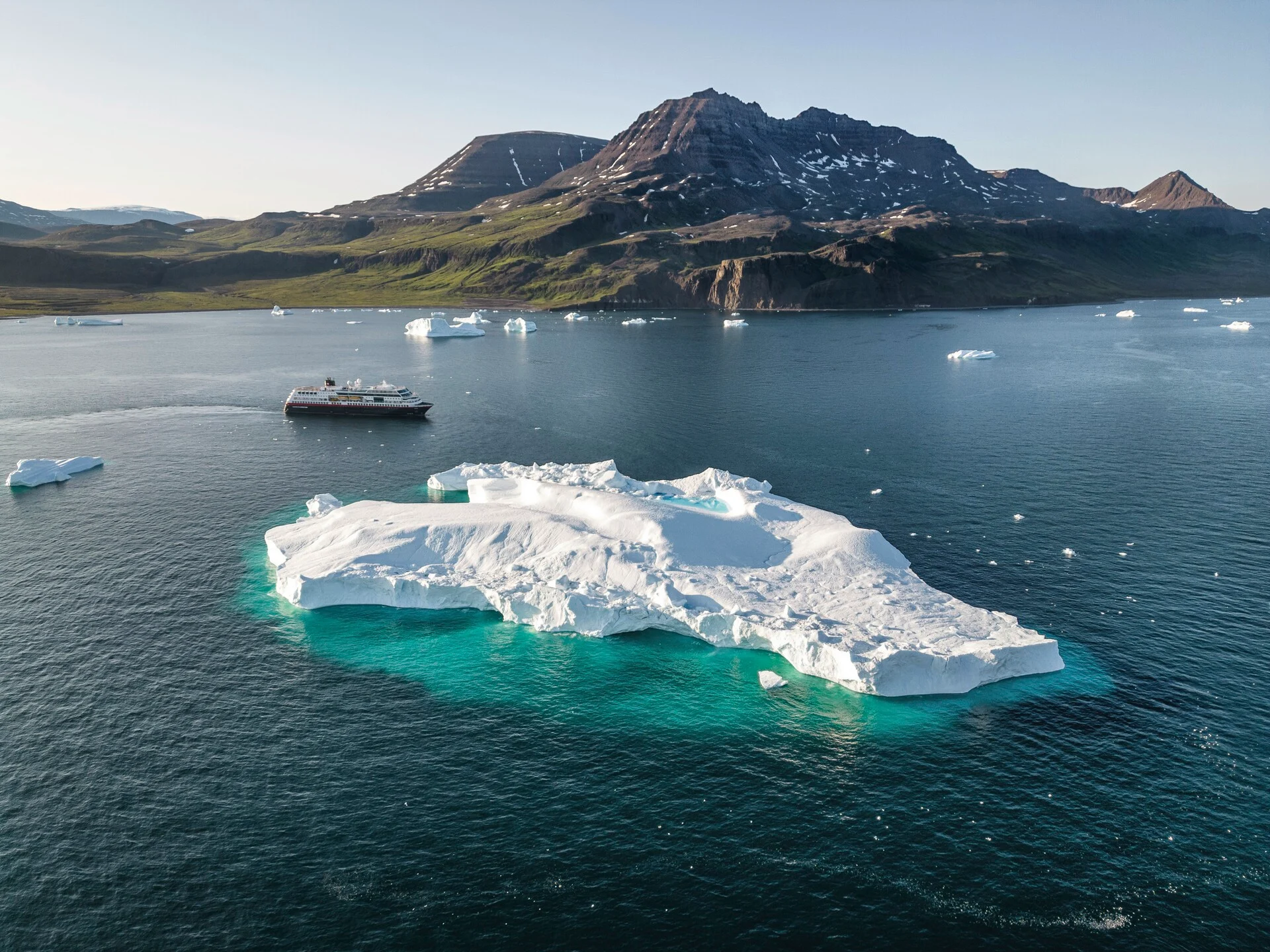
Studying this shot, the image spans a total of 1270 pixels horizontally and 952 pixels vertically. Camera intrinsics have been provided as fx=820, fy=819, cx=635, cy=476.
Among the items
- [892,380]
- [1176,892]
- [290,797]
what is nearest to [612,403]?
[892,380]

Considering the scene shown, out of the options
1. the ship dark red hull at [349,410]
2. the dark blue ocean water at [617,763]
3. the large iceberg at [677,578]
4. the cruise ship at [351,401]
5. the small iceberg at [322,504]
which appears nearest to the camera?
the dark blue ocean water at [617,763]

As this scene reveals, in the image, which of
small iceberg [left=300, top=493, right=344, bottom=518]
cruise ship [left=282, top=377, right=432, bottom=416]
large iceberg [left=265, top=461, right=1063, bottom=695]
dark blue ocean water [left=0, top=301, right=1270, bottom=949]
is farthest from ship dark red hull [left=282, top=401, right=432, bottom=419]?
large iceberg [left=265, top=461, right=1063, bottom=695]

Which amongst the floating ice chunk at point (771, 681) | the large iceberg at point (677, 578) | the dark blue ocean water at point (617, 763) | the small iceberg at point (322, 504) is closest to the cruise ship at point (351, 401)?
the dark blue ocean water at point (617, 763)

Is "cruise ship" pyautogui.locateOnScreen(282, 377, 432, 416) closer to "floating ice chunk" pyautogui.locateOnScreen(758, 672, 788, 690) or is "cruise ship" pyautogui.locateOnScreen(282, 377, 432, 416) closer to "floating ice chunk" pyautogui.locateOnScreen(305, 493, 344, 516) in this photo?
"floating ice chunk" pyautogui.locateOnScreen(305, 493, 344, 516)

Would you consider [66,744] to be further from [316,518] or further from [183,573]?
[316,518]

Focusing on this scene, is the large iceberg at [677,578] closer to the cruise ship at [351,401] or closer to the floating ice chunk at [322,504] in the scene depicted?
the floating ice chunk at [322,504]

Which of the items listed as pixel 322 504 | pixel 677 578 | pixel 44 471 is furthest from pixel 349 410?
pixel 677 578
